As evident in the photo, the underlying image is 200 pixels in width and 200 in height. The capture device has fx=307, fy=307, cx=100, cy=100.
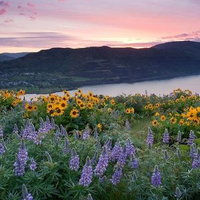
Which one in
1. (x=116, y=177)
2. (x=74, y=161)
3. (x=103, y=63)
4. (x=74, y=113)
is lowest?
(x=116, y=177)

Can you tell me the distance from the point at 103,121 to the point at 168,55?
391 feet

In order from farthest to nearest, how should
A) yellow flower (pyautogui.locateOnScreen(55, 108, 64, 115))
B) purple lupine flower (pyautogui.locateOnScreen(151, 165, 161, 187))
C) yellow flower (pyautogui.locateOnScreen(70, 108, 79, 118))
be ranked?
yellow flower (pyautogui.locateOnScreen(70, 108, 79, 118)), yellow flower (pyautogui.locateOnScreen(55, 108, 64, 115)), purple lupine flower (pyautogui.locateOnScreen(151, 165, 161, 187))

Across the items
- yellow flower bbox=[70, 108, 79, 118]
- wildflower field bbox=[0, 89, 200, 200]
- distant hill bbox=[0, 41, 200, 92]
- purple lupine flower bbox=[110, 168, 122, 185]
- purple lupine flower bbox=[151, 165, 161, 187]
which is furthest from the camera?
distant hill bbox=[0, 41, 200, 92]

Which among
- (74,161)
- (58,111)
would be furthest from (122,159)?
(58,111)

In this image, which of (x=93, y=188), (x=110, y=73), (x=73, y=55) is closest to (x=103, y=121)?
(x=93, y=188)

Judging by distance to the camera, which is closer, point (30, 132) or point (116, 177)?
point (116, 177)

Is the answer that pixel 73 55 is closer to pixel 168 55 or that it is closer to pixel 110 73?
pixel 110 73

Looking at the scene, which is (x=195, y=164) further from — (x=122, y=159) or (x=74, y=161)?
(x=74, y=161)

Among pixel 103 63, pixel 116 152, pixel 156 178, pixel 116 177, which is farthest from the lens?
pixel 103 63

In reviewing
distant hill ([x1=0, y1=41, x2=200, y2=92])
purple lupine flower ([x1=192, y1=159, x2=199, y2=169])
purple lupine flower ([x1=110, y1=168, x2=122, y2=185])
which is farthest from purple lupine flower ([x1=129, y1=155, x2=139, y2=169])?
distant hill ([x1=0, y1=41, x2=200, y2=92])

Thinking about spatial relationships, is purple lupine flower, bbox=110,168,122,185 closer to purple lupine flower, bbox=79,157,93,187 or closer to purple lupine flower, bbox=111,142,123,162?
purple lupine flower, bbox=111,142,123,162

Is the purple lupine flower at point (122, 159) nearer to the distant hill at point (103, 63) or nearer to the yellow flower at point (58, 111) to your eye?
the yellow flower at point (58, 111)

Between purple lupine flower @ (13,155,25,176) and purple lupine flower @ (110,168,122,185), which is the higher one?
purple lupine flower @ (13,155,25,176)

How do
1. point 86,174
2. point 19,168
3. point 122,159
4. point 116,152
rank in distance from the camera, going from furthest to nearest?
point 116,152, point 122,159, point 19,168, point 86,174
